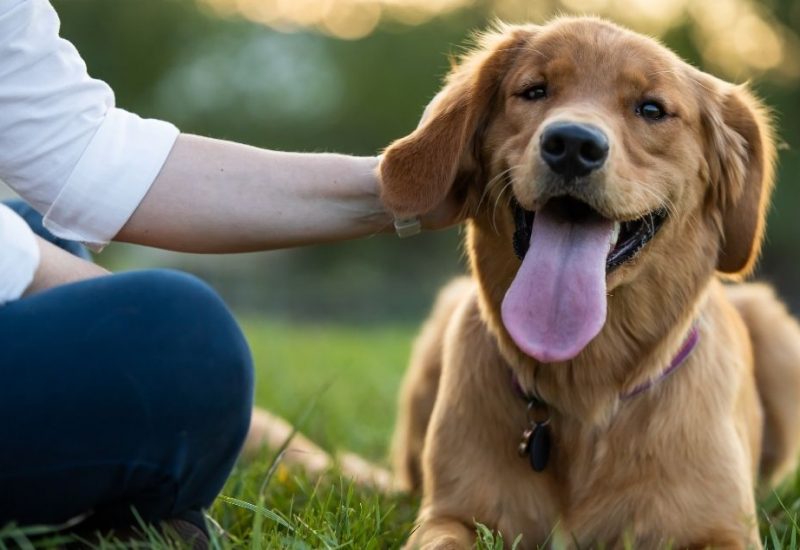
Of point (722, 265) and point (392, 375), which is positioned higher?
point (722, 265)

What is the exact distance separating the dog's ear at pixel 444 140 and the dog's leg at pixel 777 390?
190 centimetres

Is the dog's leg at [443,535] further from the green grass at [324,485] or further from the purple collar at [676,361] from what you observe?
the purple collar at [676,361]

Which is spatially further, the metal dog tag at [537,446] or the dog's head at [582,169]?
the metal dog tag at [537,446]

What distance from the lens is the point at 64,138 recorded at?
2406 mm

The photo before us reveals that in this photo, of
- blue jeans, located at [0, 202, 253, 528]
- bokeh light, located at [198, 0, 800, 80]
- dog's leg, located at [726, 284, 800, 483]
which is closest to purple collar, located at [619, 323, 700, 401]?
blue jeans, located at [0, 202, 253, 528]

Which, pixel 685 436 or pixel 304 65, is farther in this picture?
pixel 304 65

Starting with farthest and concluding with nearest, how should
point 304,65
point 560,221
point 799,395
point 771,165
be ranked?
point 304,65
point 799,395
point 771,165
point 560,221

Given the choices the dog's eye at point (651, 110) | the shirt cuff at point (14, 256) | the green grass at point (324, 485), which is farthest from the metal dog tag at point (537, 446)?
the shirt cuff at point (14, 256)

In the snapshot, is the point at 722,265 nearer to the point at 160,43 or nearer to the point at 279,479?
the point at 279,479

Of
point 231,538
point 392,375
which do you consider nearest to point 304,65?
point 392,375

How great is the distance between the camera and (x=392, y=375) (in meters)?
7.06

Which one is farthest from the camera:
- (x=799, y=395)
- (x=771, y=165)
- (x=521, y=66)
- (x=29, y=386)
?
(x=799, y=395)

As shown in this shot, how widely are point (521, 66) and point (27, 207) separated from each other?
1435 mm

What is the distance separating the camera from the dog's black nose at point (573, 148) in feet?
8.54
